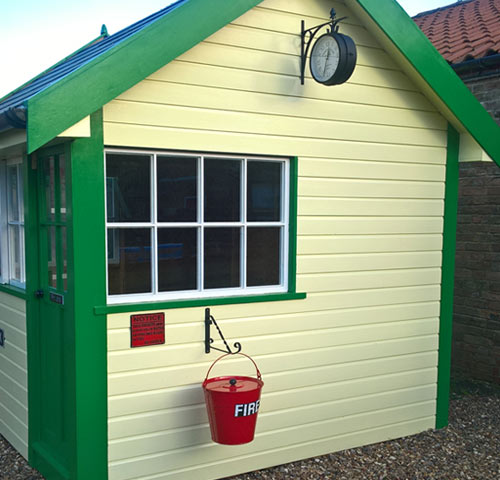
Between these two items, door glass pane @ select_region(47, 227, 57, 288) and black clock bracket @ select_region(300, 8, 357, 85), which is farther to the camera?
door glass pane @ select_region(47, 227, 57, 288)

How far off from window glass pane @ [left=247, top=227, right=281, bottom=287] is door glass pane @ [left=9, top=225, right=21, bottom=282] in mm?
2054

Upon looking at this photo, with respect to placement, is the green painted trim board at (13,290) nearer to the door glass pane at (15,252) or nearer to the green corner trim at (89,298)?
the door glass pane at (15,252)

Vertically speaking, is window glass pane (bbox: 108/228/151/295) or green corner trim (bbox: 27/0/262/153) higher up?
green corner trim (bbox: 27/0/262/153)

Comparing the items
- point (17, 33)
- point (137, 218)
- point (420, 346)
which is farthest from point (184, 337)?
point (17, 33)

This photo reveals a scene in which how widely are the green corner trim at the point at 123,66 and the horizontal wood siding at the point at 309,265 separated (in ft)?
0.67

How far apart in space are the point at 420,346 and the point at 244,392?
228cm

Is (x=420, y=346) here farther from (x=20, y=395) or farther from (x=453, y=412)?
(x=20, y=395)

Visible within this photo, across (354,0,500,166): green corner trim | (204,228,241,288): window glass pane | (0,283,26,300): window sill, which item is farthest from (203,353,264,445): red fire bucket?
(354,0,500,166): green corner trim

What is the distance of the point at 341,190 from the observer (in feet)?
16.9

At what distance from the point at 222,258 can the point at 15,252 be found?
1.97 metres

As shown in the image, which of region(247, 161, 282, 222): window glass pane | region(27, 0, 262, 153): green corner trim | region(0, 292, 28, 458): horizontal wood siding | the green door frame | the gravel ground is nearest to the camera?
region(27, 0, 262, 153): green corner trim

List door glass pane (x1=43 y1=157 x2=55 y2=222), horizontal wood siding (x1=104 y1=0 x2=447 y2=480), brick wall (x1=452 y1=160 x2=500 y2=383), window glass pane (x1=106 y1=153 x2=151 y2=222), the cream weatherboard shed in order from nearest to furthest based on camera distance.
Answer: the cream weatherboard shed, window glass pane (x1=106 y1=153 x2=151 y2=222), horizontal wood siding (x1=104 y1=0 x2=447 y2=480), door glass pane (x1=43 y1=157 x2=55 y2=222), brick wall (x1=452 y1=160 x2=500 y2=383)

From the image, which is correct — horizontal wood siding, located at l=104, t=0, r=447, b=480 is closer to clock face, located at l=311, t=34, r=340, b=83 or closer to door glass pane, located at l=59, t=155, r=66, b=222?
clock face, located at l=311, t=34, r=340, b=83

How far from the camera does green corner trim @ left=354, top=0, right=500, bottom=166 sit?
15.8 ft
